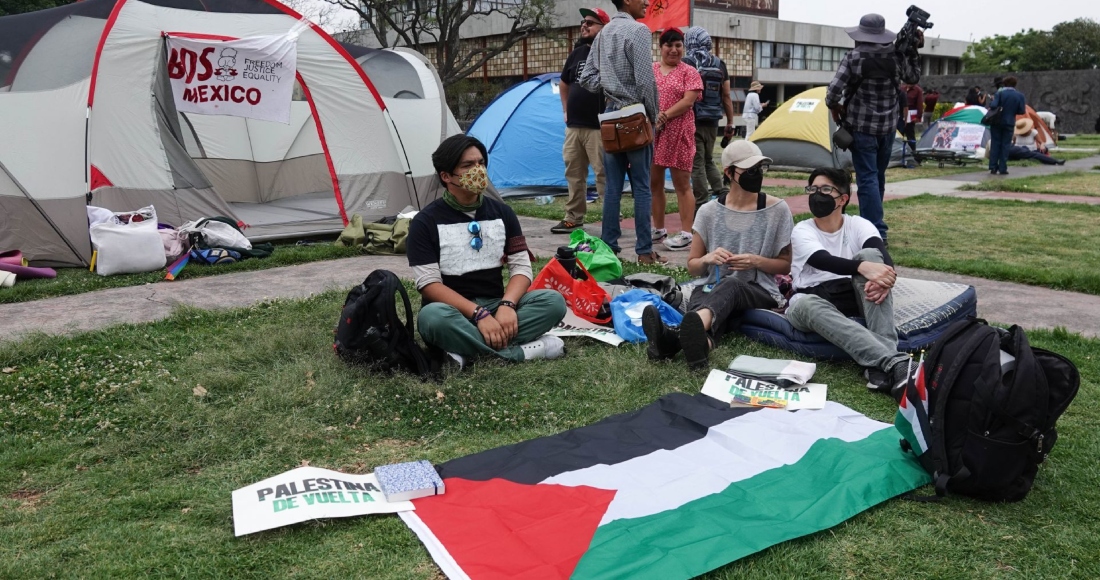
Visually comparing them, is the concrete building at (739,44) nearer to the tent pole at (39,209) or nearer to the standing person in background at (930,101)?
the standing person in background at (930,101)

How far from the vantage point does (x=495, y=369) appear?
3895 millimetres

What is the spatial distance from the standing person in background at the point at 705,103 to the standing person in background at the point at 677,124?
4.79 ft

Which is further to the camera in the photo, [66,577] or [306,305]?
[306,305]

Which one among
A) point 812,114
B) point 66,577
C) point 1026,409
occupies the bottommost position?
point 66,577

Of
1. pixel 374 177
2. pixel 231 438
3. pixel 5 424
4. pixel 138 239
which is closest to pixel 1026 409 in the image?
pixel 231 438

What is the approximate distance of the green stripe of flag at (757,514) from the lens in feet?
7.49

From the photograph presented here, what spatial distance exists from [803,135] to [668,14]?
5094mm

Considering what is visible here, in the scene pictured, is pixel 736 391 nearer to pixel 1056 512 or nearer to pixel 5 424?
pixel 1056 512

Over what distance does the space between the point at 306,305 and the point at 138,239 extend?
1.97m

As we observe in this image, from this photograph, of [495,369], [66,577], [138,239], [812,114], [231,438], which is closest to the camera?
[66,577]

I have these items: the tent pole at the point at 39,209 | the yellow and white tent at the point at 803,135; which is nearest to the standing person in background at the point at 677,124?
the tent pole at the point at 39,209

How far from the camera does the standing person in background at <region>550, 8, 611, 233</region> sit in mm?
7112

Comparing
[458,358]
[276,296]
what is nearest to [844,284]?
[458,358]

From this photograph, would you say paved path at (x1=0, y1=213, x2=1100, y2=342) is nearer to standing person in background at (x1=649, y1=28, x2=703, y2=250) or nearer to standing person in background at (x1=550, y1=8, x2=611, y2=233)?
standing person in background at (x1=649, y1=28, x2=703, y2=250)
